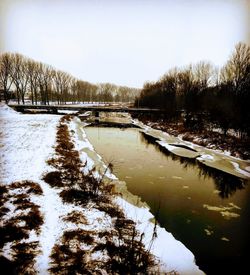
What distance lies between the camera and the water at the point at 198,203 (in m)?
7.05

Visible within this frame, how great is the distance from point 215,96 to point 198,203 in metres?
18.8

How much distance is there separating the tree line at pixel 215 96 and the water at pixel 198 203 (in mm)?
7788

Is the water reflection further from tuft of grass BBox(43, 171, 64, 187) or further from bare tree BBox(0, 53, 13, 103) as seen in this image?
bare tree BBox(0, 53, 13, 103)

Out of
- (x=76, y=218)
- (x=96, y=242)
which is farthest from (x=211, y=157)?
(x=96, y=242)

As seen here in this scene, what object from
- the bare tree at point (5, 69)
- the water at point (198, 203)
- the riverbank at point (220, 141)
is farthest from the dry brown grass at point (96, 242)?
the bare tree at point (5, 69)

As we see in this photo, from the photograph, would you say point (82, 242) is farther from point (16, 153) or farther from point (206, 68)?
point (206, 68)

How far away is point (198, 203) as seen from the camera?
10.2m

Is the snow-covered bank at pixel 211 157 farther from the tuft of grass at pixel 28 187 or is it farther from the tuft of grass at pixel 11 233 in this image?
the tuft of grass at pixel 11 233

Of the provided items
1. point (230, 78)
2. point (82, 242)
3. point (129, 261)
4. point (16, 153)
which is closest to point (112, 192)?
point (82, 242)

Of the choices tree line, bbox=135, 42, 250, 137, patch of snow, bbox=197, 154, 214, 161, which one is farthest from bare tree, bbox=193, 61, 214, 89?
patch of snow, bbox=197, 154, 214, 161

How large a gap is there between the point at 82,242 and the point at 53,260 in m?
1.01

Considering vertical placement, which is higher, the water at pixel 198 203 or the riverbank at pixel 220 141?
the riverbank at pixel 220 141

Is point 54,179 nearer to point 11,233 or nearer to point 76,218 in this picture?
point 76,218

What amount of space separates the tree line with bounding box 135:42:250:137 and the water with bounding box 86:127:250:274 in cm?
779
